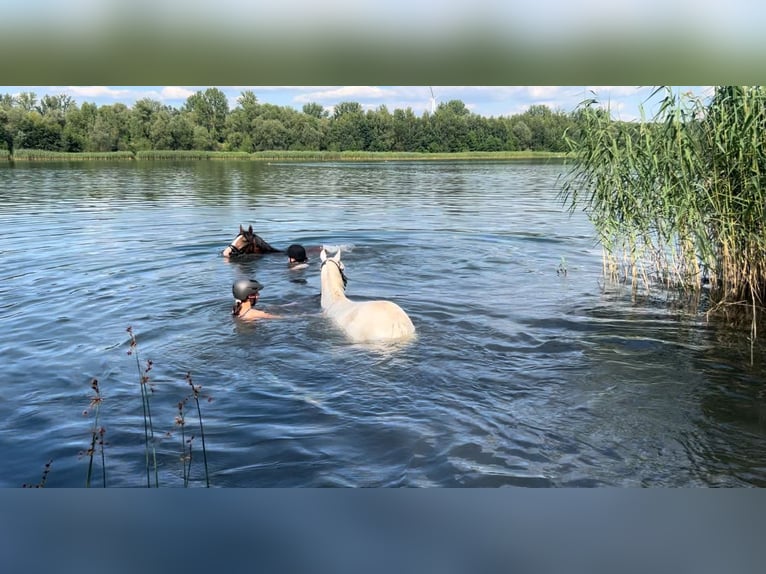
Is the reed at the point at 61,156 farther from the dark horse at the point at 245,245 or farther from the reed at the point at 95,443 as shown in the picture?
the reed at the point at 95,443

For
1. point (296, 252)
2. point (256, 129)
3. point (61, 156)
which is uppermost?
point (256, 129)

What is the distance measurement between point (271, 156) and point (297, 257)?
52.5 m

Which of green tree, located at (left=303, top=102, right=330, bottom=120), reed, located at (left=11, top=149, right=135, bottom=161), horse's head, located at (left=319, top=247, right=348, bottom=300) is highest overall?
Result: green tree, located at (left=303, top=102, right=330, bottom=120)

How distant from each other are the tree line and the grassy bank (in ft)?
3.62

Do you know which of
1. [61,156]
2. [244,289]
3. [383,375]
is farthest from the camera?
[61,156]

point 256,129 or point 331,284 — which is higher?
point 256,129

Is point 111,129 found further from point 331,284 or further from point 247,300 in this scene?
point 331,284

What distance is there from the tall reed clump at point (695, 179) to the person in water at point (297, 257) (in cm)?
512

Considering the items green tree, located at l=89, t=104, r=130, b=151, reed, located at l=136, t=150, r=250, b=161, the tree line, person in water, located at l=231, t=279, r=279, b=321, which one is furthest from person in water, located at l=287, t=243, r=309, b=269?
green tree, located at l=89, t=104, r=130, b=151

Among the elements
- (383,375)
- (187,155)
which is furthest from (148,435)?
(187,155)

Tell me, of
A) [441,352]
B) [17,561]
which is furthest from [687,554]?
[441,352]

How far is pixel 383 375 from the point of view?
7066 mm

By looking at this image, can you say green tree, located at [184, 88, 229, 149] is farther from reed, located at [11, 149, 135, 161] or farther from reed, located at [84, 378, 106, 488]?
reed, located at [84, 378, 106, 488]

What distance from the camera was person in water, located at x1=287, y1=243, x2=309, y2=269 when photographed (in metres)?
12.7
